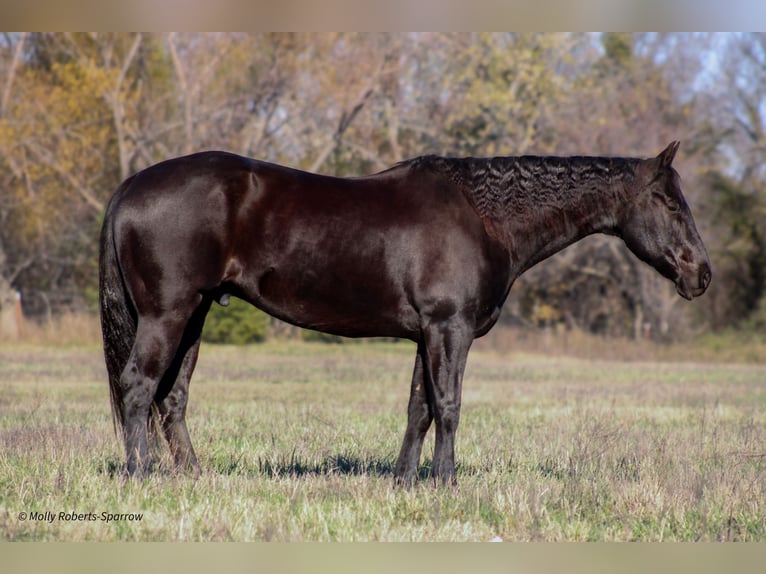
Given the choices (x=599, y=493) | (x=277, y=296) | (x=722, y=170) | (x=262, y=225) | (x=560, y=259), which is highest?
(x=722, y=170)

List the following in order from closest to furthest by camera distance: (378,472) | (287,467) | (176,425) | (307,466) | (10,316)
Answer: (176,425), (378,472), (287,467), (307,466), (10,316)

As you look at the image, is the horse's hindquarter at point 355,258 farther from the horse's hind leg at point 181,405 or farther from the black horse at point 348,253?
the horse's hind leg at point 181,405

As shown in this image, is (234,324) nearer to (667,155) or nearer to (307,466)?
(307,466)

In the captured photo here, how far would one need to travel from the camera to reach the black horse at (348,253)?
6.75 m

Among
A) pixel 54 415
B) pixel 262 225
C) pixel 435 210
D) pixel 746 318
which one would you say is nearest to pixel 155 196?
pixel 262 225

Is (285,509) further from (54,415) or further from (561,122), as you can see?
(561,122)

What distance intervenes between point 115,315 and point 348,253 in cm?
178

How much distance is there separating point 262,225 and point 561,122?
27.9 m

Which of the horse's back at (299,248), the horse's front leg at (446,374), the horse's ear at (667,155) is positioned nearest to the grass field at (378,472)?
the horse's front leg at (446,374)

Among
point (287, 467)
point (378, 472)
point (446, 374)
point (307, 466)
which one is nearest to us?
point (446, 374)

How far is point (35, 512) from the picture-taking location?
5.84 m

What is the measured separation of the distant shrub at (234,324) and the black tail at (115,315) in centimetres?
2085

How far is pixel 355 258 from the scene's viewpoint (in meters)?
6.82

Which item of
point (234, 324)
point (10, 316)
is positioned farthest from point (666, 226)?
point (10, 316)
